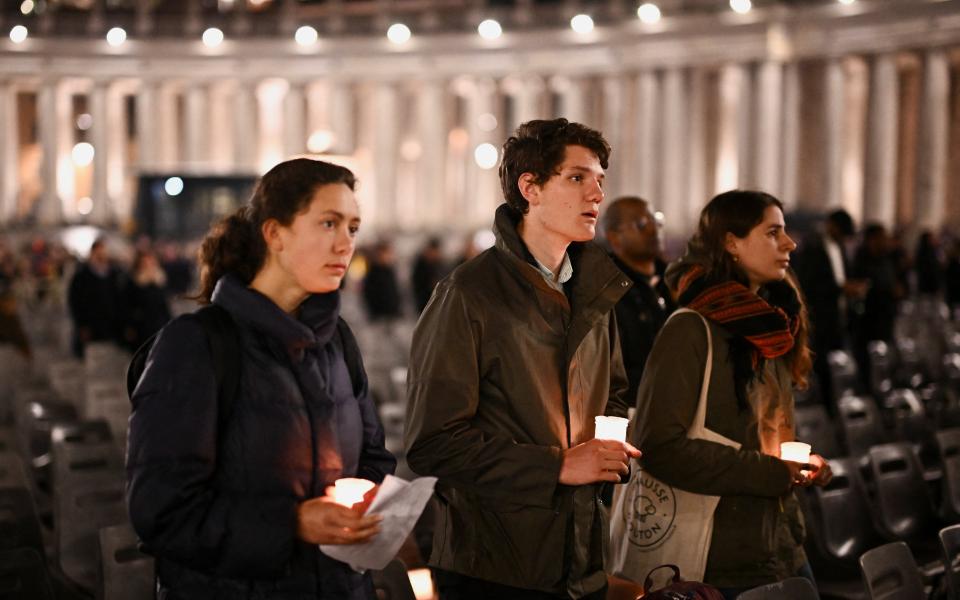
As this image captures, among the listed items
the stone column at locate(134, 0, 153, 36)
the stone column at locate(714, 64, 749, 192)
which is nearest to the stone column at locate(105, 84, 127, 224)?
the stone column at locate(134, 0, 153, 36)

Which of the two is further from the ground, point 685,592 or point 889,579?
point 685,592

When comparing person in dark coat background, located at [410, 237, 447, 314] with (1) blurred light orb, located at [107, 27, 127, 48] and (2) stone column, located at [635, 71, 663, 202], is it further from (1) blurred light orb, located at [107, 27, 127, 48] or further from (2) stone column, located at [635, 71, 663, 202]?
(1) blurred light orb, located at [107, 27, 127, 48]

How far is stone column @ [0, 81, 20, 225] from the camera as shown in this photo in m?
52.1

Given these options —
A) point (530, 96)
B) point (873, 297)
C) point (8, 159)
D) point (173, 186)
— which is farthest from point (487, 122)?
point (873, 297)

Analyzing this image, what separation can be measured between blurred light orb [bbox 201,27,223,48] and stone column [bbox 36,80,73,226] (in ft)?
22.3

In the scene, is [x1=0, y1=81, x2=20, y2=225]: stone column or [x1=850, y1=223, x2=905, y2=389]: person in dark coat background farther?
[x1=0, y1=81, x2=20, y2=225]: stone column

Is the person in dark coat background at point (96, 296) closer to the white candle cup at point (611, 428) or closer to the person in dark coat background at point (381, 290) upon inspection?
the person in dark coat background at point (381, 290)

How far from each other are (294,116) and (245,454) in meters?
47.5

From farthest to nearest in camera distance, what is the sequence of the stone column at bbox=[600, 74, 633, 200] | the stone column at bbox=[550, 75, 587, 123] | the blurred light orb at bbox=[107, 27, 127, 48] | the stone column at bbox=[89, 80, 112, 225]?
the stone column at bbox=[89, 80, 112, 225], the blurred light orb at bbox=[107, 27, 127, 48], the stone column at bbox=[550, 75, 587, 123], the stone column at bbox=[600, 74, 633, 200]

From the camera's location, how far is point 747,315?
17.2 ft

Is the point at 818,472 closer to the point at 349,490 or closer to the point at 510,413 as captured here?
the point at 510,413

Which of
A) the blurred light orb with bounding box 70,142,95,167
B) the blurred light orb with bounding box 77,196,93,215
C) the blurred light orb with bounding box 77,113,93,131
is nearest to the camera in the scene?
the blurred light orb with bounding box 77,196,93,215

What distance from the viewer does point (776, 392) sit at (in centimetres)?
545

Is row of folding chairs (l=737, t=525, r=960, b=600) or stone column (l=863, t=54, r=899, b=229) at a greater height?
stone column (l=863, t=54, r=899, b=229)
